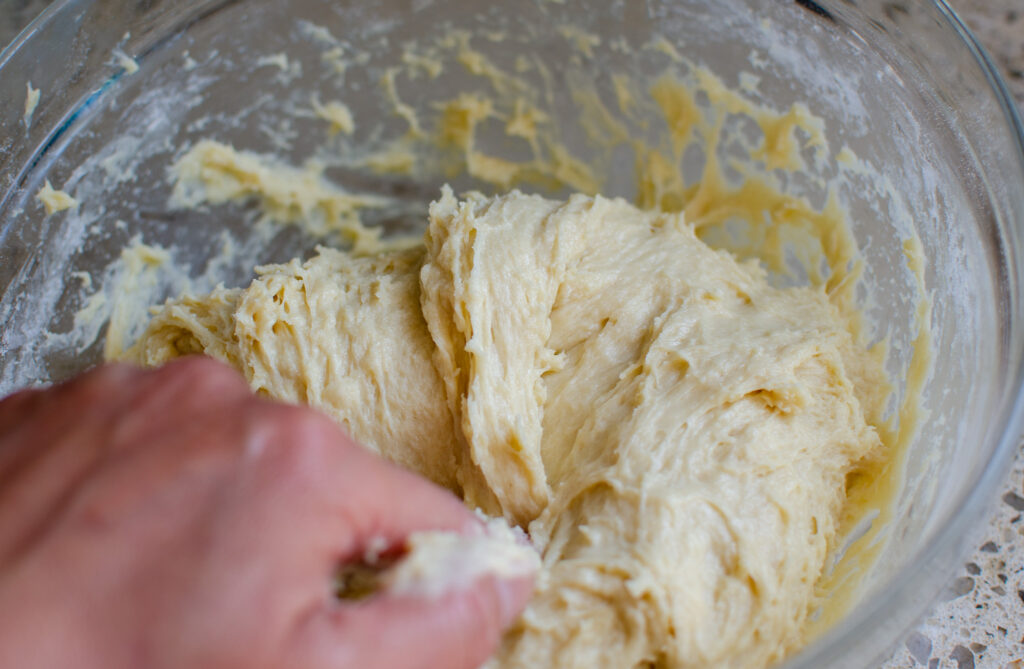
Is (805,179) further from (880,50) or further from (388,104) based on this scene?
(388,104)

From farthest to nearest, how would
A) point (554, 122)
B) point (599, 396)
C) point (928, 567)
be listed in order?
point (554, 122), point (599, 396), point (928, 567)

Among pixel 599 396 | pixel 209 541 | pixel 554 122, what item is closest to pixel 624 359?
pixel 599 396

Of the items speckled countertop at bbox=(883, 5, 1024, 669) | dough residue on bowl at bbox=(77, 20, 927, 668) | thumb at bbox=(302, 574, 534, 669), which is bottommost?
speckled countertop at bbox=(883, 5, 1024, 669)

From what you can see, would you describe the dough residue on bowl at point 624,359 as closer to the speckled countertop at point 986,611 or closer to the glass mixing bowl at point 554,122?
the glass mixing bowl at point 554,122

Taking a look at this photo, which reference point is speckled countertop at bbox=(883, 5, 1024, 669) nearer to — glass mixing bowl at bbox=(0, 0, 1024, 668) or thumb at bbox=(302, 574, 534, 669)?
glass mixing bowl at bbox=(0, 0, 1024, 668)

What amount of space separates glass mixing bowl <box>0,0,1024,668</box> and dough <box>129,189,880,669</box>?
6.9 inches

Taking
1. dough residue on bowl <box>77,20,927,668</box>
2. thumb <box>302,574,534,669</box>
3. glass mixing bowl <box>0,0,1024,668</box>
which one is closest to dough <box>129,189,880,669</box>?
dough residue on bowl <box>77,20,927,668</box>

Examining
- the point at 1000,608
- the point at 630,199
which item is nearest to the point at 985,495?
the point at 1000,608

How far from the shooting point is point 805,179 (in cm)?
158

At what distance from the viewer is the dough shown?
42.6 inches

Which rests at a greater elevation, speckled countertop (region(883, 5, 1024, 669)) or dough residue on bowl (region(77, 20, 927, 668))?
dough residue on bowl (region(77, 20, 927, 668))

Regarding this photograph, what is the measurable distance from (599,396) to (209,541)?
2.48 ft

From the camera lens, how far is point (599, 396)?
1329mm

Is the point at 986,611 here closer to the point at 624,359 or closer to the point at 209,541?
the point at 624,359
